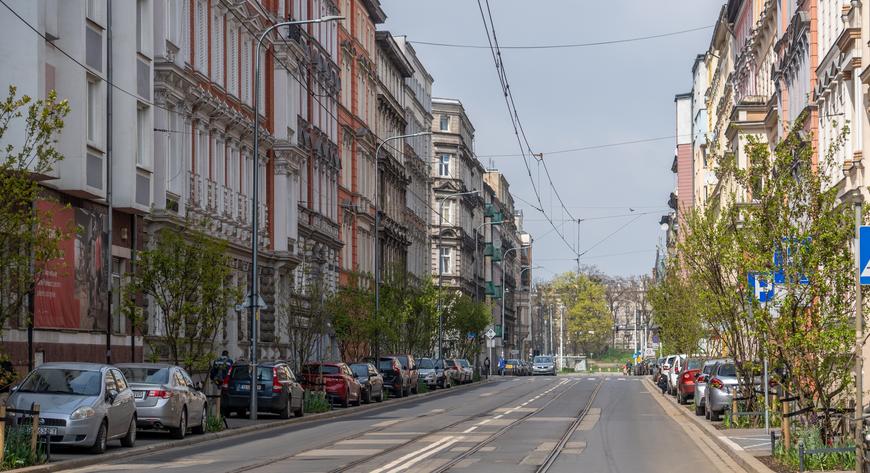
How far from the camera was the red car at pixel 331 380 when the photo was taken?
4609 cm

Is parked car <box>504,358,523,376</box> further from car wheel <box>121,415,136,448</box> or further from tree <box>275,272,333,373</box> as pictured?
car wheel <box>121,415,136,448</box>

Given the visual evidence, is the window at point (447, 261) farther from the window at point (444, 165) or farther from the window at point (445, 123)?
the window at point (445, 123)

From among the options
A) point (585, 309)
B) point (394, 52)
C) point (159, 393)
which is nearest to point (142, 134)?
point (159, 393)

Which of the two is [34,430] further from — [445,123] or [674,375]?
[445,123]

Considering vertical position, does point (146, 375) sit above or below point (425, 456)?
above

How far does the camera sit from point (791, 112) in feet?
157

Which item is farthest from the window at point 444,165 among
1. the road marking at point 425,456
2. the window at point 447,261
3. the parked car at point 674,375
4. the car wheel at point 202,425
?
the road marking at point 425,456

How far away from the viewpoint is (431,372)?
227ft

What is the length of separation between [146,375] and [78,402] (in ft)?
16.5

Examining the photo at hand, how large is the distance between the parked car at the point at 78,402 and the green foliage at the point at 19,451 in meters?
0.96

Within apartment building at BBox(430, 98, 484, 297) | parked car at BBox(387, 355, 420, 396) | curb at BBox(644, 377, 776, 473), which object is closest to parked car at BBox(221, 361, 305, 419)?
curb at BBox(644, 377, 776, 473)

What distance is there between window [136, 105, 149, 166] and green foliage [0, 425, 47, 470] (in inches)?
686

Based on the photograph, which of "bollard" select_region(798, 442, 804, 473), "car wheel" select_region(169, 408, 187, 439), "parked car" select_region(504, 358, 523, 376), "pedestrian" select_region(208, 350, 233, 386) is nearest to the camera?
"bollard" select_region(798, 442, 804, 473)

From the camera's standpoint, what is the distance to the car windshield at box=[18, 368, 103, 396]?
947 inches
